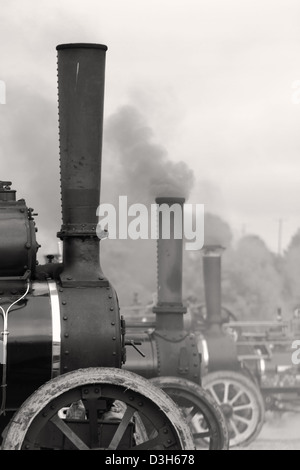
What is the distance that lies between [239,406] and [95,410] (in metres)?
10.2

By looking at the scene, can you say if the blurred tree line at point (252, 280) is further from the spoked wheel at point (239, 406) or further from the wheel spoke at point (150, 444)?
the wheel spoke at point (150, 444)

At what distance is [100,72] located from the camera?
277 inches

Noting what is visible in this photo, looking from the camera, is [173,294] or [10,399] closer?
[10,399]

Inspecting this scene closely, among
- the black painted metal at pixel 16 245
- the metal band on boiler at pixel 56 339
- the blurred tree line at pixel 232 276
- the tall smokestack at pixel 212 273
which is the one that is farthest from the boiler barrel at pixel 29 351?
the blurred tree line at pixel 232 276

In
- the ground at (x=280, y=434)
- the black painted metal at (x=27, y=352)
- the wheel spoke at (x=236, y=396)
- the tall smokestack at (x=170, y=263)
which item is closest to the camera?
the black painted metal at (x=27, y=352)

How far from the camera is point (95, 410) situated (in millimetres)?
6000

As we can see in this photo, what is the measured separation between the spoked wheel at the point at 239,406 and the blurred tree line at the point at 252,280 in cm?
1995

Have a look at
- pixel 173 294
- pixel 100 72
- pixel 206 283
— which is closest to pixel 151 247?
pixel 206 283

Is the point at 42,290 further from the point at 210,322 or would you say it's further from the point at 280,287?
the point at 280,287

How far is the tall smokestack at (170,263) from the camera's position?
41.9ft

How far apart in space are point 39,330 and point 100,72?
60.6 inches

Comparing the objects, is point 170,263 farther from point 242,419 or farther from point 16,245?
point 16,245

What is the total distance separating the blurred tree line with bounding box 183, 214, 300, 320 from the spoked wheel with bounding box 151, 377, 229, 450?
24.7 metres

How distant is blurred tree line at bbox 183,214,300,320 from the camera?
126 ft
